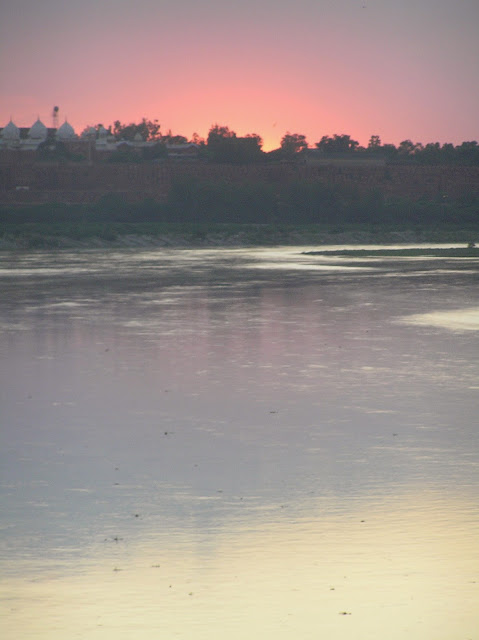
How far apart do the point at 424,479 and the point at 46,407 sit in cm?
451

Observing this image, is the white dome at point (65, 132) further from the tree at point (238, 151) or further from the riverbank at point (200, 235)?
the riverbank at point (200, 235)

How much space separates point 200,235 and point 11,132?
339ft

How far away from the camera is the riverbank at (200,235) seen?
7088cm

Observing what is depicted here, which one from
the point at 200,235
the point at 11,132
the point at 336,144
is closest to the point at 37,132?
the point at 11,132

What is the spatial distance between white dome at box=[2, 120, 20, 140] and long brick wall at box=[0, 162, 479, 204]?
70433mm

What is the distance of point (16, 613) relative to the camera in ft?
17.4

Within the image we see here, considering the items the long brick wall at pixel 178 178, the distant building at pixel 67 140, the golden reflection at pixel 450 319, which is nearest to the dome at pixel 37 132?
the distant building at pixel 67 140

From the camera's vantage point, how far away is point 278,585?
5738 millimetres

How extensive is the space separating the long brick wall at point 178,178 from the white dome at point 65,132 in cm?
6772

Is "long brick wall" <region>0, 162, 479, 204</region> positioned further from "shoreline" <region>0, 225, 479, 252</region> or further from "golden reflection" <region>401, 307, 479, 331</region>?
Result: "golden reflection" <region>401, 307, 479, 331</region>

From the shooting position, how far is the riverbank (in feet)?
233

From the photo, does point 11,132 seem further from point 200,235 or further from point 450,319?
point 450,319

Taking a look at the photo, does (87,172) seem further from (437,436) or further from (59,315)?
(437,436)

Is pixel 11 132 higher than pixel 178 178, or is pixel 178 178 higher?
pixel 11 132
